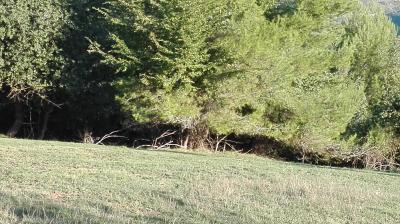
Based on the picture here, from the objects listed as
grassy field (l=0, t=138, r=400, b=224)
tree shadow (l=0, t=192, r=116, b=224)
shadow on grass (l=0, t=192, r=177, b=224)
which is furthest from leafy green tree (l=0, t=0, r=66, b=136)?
shadow on grass (l=0, t=192, r=177, b=224)

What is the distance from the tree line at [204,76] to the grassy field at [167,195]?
28.4 feet

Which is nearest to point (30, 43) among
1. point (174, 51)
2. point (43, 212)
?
point (174, 51)

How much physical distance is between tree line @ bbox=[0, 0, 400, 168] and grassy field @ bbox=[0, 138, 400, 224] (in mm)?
8669

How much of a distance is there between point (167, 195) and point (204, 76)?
1484cm

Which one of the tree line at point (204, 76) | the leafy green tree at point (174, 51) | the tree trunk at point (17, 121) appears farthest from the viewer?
the tree trunk at point (17, 121)

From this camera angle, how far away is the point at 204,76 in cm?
2572

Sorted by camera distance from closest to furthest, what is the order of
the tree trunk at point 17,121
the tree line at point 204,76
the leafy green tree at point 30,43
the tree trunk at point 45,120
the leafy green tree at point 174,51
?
1. the leafy green tree at point 174,51
2. the tree line at point 204,76
3. the leafy green tree at point 30,43
4. the tree trunk at point 45,120
5. the tree trunk at point 17,121

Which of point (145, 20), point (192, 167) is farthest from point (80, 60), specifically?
point (192, 167)

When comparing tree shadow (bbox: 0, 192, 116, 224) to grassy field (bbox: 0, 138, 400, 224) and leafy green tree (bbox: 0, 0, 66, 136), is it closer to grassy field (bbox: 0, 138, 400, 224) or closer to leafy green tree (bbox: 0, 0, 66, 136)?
grassy field (bbox: 0, 138, 400, 224)

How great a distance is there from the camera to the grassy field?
9.13 meters

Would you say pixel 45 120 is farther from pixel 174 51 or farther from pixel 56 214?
pixel 56 214

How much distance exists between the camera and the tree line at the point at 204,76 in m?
24.9

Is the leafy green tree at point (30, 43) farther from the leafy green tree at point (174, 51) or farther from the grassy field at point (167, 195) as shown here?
the grassy field at point (167, 195)

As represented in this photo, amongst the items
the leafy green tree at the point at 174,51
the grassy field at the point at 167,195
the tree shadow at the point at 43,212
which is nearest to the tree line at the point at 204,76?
the leafy green tree at the point at 174,51
